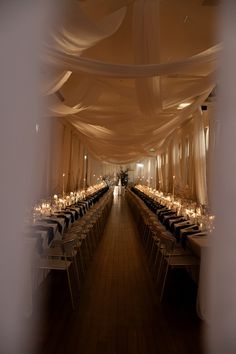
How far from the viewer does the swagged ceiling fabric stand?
9.45ft

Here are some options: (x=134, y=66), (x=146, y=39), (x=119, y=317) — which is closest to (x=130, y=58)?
(x=146, y=39)

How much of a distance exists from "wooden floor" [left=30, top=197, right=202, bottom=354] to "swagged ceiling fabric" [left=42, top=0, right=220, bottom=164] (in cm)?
248

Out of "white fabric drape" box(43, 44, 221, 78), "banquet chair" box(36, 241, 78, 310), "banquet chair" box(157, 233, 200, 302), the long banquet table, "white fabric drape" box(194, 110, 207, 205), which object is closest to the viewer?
"white fabric drape" box(43, 44, 221, 78)

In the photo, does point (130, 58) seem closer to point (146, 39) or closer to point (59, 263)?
point (146, 39)

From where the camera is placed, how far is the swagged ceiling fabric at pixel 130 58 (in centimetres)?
288

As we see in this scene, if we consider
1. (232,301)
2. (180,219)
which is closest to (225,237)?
(232,301)

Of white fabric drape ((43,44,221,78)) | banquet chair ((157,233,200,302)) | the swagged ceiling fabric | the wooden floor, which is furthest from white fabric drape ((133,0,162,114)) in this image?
the wooden floor

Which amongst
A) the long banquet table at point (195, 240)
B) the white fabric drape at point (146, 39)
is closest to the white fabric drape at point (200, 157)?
the long banquet table at point (195, 240)

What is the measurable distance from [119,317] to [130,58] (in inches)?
163

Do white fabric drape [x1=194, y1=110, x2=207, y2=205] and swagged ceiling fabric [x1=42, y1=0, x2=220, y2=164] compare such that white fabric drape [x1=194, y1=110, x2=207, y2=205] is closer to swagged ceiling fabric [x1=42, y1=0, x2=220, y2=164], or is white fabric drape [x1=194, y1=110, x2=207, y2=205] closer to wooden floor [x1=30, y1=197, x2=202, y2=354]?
swagged ceiling fabric [x1=42, y1=0, x2=220, y2=164]

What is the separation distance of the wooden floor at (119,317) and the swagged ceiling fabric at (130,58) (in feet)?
8.13

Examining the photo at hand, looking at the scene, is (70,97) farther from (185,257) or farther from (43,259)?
(185,257)

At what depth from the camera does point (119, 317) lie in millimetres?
3502

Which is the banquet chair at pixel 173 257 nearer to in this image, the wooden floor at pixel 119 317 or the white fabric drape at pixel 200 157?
the wooden floor at pixel 119 317
